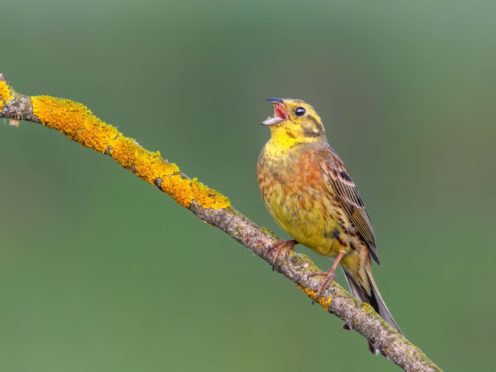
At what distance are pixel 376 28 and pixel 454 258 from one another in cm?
603

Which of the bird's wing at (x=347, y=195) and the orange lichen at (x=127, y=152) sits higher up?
the bird's wing at (x=347, y=195)

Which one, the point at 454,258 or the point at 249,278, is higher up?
the point at 454,258

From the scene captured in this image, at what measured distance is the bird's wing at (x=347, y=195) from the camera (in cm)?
743

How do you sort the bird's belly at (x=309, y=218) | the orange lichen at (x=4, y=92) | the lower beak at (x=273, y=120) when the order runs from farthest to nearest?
the lower beak at (x=273, y=120) → the bird's belly at (x=309, y=218) → the orange lichen at (x=4, y=92)

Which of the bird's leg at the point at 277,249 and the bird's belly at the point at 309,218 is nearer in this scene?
the bird's leg at the point at 277,249

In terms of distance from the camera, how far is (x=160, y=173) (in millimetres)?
6188

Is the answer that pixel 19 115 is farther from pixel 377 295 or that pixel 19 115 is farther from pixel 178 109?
pixel 178 109

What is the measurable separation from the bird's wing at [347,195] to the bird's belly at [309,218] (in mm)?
116

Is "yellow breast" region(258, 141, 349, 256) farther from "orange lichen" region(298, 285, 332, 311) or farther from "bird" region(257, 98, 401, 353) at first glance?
"orange lichen" region(298, 285, 332, 311)

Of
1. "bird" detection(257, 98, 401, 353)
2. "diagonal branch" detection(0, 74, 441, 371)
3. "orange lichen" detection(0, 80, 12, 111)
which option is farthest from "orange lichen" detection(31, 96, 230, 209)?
"bird" detection(257, 98, 401, 353)

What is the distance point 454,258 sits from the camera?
12031 millimetres

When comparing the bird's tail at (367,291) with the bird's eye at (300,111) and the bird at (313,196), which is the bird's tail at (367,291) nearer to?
the bird at (313,196)

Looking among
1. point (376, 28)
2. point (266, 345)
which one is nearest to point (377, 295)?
point (266, 345)

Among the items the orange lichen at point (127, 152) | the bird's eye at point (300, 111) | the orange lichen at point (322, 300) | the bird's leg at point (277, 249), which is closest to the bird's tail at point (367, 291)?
the bird's eye at point (300, 111)
